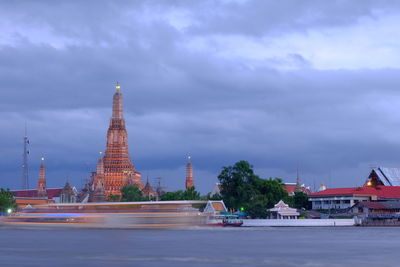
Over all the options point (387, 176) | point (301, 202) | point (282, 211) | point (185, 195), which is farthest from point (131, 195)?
point (387, 176)

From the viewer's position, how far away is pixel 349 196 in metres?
141

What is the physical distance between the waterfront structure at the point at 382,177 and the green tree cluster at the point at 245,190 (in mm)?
34366

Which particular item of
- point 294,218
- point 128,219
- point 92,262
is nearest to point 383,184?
point 294,218

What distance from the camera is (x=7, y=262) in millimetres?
41219

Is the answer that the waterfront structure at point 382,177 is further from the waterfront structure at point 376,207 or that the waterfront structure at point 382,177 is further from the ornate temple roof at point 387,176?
the waterfront structure at point 376,207

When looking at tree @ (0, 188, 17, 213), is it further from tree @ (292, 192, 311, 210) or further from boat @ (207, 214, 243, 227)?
tree @ (292, 192, 311, 210)

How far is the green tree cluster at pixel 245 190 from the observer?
127750 millimetres

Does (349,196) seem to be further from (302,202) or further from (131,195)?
(131,195)

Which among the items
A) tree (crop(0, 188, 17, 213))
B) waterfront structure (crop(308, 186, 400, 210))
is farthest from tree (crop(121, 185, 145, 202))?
waterfront structure (crop(308, 186, 400, 210))

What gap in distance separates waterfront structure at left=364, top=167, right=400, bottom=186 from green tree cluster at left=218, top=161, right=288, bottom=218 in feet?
113

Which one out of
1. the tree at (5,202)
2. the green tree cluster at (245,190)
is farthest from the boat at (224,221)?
the tree at (5,202)

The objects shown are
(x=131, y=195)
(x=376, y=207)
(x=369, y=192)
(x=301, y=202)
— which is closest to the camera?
(x=376, y=207)

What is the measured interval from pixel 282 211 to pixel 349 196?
65.7 feet

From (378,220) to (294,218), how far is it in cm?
1528
